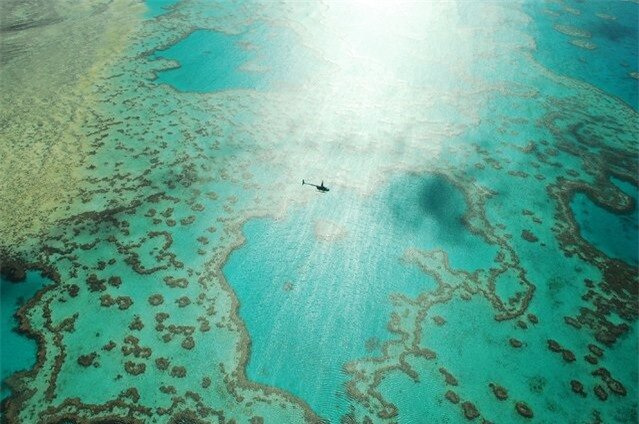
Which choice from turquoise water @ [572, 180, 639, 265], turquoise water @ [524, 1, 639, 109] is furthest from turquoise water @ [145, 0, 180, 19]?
turquoise water @ [572, 180, 639, 265]

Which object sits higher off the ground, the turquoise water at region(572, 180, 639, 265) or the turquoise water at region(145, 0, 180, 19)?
the turquoise water at region(145, 0, 180, 19)

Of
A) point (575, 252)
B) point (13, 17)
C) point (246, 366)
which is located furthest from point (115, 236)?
point (13, 17)

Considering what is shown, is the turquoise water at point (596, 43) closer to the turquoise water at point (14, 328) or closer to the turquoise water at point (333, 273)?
the turquoise water at point (333, 273)

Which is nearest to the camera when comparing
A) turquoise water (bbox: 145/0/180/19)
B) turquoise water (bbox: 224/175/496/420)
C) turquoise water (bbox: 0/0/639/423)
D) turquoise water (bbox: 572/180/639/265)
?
turquoise water (bbox: 0/0/639/423)

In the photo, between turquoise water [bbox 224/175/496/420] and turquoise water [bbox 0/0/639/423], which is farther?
turquoise water [bbox 224/175/496/420]

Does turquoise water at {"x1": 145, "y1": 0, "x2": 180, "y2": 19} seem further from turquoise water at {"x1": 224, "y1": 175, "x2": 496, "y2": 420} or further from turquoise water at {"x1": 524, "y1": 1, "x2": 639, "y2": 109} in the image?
turquoise water at {"x1": 524, "y1": 1, "x2": 639, "y2": 109}

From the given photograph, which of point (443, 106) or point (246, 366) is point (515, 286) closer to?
point (246, 366)

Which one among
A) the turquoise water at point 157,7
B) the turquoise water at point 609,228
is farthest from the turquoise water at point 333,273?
the turquoise water at point 157,7

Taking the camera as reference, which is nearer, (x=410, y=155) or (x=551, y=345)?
(x=551, y=345)
